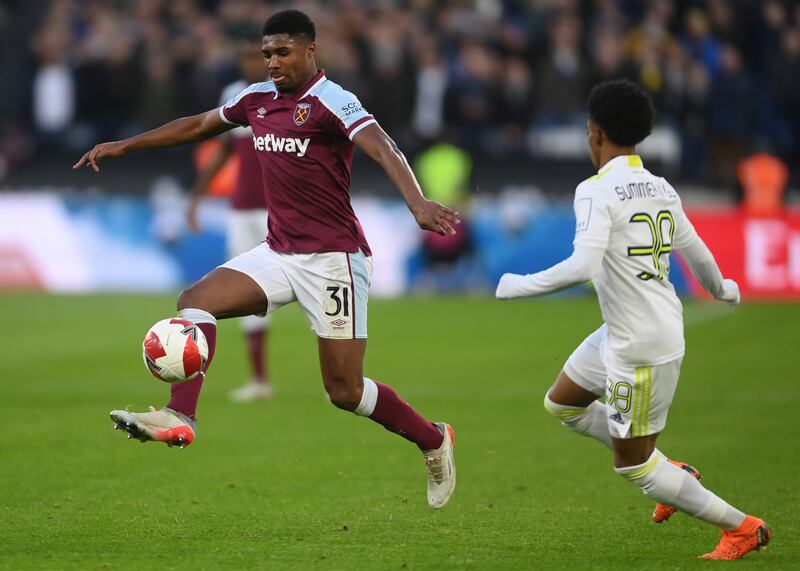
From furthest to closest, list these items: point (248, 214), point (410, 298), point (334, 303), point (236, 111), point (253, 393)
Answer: point (410, 298), point (248, 214), point (253, 393), point (236, 111), point (334, 303)

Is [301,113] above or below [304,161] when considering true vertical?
above

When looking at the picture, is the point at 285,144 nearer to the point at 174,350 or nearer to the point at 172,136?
the point at 172,136

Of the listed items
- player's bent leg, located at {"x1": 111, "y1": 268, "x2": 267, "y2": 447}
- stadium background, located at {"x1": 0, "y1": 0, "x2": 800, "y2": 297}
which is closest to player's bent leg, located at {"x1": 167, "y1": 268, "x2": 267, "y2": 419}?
player's bent leg, located at {"x1": 111, "y1": 268, "x2": 267, "y2": 447}

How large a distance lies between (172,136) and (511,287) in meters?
2.33

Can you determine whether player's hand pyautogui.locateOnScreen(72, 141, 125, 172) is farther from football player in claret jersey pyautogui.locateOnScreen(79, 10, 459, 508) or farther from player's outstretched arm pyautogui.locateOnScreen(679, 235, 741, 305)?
player's outstretched arm pyautogui.locateOnScreen(679, 235, 741, 305)

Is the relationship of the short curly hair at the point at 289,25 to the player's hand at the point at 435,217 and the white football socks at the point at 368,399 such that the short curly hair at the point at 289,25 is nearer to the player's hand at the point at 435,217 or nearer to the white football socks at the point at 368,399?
the player's hand at the point at 435,217

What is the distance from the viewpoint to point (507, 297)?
18.3 feet

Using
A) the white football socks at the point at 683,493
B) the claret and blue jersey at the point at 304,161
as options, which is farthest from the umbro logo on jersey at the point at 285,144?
the white football socks at the point at 683,493

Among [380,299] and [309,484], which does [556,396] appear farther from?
[380,299]

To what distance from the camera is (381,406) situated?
22.5 ft

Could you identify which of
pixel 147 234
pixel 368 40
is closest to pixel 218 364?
pixel 147 234

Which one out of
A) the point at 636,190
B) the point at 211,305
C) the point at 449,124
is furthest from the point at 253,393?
the point at 449,124

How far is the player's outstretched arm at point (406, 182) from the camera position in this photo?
19.3ft

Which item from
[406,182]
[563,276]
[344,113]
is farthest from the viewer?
[344,113]
